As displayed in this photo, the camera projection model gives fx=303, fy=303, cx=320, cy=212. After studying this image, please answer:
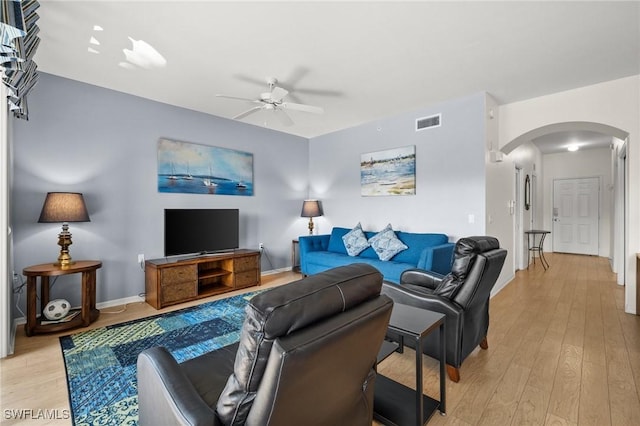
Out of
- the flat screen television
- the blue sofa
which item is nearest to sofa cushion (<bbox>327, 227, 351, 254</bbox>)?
the blue sofa

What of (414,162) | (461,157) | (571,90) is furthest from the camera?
(414,162)

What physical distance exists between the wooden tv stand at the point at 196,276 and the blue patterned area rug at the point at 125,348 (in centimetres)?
27

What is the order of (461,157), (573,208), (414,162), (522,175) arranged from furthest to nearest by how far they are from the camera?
(573,208) → (522,175) → (414,162) → (461,157)

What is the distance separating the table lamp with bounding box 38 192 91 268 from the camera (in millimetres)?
2918

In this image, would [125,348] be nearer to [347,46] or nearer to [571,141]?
[347,46]

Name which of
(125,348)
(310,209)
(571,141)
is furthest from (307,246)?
(571,141)

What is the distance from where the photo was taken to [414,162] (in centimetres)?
448

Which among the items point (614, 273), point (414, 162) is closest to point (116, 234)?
point (414, 162)

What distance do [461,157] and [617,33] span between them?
69.7 inches

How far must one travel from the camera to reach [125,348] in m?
2.57

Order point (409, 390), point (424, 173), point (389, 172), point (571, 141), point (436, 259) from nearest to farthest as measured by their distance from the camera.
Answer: point (409, 390) → point (436, 259) → point (424, 173) → point (389, 172) → point (571, 141)

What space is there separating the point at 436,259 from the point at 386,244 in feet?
2.84

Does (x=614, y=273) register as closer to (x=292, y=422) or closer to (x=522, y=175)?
(x=522, y=175)

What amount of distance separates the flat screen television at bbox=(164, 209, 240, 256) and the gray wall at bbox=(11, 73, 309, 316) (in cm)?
30
